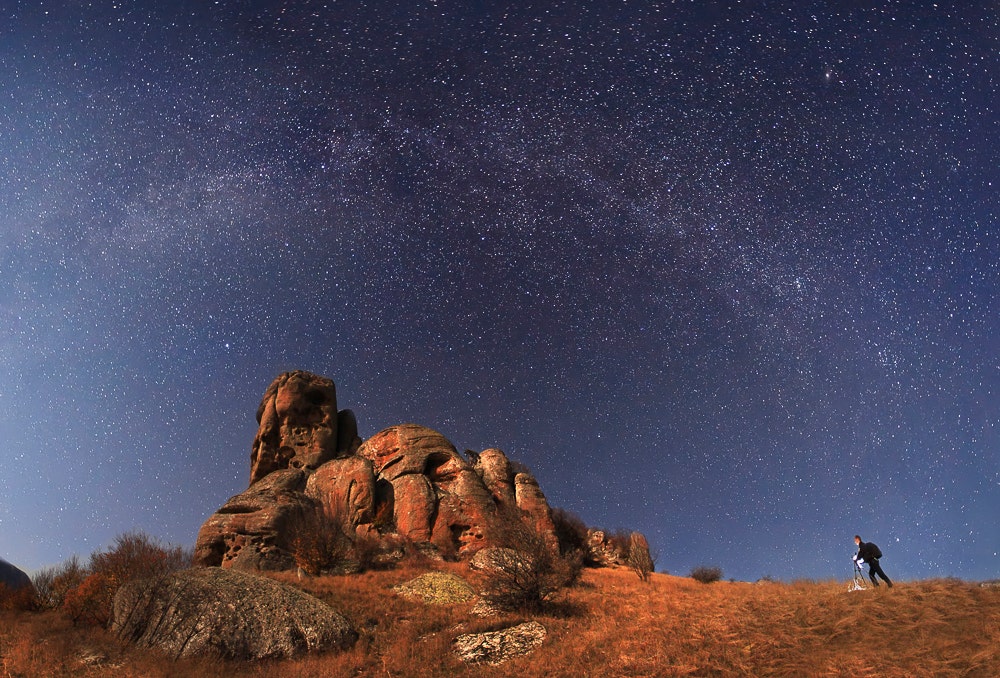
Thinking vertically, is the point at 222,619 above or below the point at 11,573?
below

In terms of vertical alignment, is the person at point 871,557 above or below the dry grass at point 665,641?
above

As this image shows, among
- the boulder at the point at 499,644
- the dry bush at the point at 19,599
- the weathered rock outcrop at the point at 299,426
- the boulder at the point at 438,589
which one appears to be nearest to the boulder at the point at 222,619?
the boulder at the point at 499,644

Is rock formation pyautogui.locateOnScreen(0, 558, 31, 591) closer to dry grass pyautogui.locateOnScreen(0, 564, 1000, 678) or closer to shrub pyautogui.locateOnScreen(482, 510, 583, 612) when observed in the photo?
dry grass pyautogui.locateOnScreen(0, 564, 1000, 678)

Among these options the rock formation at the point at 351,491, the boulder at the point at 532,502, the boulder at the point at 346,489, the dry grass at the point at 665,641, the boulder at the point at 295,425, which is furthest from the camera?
Result: the boulder at the point at 295,425

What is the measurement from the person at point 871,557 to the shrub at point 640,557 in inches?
417

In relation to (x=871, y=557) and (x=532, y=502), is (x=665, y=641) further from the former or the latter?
(x=532, y=502)

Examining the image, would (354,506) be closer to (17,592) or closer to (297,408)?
(297,408)

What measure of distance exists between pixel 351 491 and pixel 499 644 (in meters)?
18.4

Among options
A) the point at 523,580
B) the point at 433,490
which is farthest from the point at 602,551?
the point at 523,580

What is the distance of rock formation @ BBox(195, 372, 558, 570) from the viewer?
75.4ft

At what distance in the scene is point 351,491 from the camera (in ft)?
94.6

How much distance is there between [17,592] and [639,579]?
23.4m

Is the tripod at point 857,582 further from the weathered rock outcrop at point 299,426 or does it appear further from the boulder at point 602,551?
the weathered rock outcrop at point 299,426

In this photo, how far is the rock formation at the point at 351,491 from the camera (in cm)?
2298
